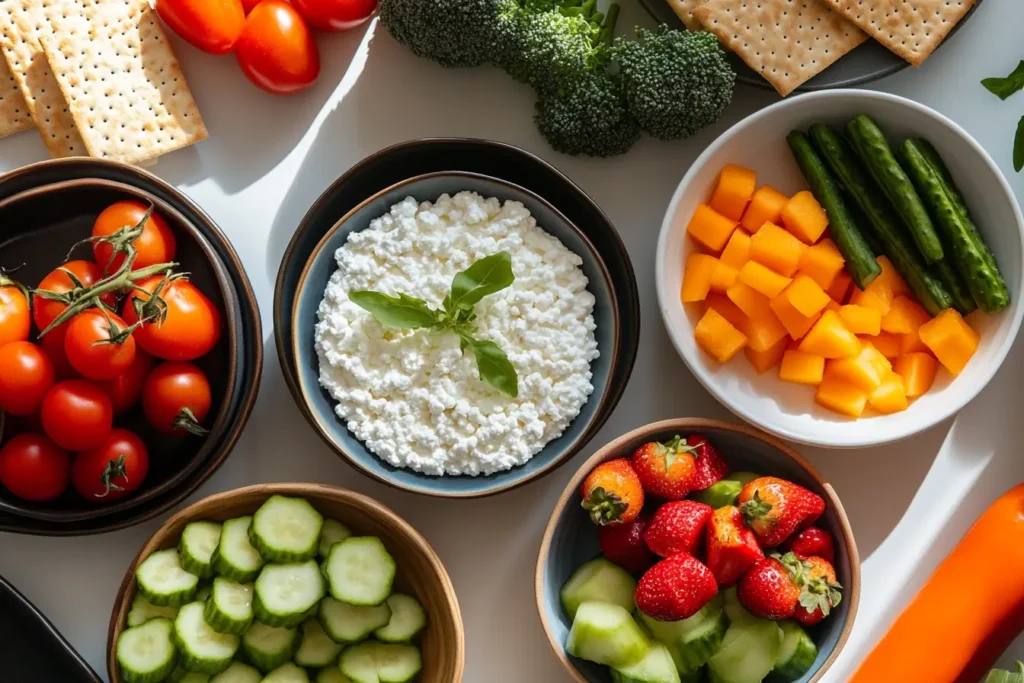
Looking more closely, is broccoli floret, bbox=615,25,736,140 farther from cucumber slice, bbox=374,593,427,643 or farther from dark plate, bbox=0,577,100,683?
dark plate, bbox=0,577,100,683

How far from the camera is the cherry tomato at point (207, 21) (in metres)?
1.80

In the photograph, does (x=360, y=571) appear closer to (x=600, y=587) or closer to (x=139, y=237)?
(x=600, y=587)

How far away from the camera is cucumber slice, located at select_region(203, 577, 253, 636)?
172cm

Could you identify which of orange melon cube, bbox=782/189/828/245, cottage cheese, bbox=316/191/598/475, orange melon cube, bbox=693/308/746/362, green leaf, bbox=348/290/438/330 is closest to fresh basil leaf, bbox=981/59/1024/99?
orange melon cube, bbox=782/189/828/245

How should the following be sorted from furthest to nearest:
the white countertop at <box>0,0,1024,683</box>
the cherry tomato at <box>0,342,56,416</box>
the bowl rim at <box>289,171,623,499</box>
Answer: the white countertop at <box>0,0,1024,683</box>, the bowl rim at <box>289,171,623,499</box>, the cherry tomato at <box>0,342,56,416</box>

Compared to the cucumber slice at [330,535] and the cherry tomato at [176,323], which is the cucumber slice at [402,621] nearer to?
the cucumber slice at [330,535]

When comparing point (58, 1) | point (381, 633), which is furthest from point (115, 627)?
point (58, 1)

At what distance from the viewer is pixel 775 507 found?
1.70 meters

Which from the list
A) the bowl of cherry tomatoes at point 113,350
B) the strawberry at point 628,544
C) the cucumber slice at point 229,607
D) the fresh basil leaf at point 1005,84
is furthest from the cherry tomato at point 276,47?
the fresh basil leaf at point 1005,84

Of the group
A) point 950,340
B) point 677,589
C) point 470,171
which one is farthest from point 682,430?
point 470,171

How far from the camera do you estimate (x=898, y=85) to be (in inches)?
77.1

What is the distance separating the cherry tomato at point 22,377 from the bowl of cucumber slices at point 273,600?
0.34 meters

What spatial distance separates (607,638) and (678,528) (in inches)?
9.5

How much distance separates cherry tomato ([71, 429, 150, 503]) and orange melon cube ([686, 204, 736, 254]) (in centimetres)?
119
